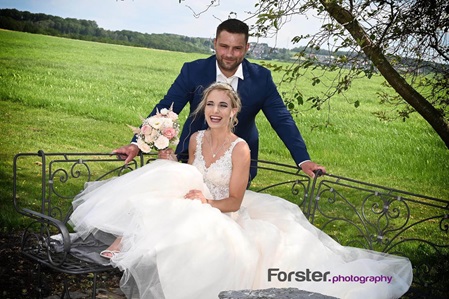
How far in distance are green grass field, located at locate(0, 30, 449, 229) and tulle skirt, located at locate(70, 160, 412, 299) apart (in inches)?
167

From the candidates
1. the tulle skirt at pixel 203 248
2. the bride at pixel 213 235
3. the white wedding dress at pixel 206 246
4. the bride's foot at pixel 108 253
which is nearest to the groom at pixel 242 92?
the bride at pixel 213 235

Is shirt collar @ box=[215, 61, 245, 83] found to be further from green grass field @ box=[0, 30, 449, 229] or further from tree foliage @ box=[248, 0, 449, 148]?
green grass field @ box=[0, 30, 449, 229]

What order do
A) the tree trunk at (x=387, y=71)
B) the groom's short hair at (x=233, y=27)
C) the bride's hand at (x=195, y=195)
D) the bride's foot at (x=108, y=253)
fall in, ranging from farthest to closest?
the tree trunk at (x=387, y=71) → the groom's short hair at (x=233, y=27) → the bride's hand at (x=195, y=195) → the bride's foot at (x=108, y=253)

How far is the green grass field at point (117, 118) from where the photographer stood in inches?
315

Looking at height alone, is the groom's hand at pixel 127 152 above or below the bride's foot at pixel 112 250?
above

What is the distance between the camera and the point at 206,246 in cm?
328

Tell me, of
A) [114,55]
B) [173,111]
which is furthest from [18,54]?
[173,111]

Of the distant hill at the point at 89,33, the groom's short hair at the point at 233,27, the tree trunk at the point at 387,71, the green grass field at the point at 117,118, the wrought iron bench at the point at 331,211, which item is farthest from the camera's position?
the green grass field at the point at 117,118

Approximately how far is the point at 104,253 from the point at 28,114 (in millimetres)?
5012

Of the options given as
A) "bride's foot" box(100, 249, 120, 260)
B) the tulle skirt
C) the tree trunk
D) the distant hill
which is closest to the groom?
the tulle skirt

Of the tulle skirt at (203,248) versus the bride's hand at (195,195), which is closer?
the tulle skirt at (203,248)

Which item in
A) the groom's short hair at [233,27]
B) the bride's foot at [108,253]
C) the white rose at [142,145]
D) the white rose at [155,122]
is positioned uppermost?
the groom's short hair at [233,27]

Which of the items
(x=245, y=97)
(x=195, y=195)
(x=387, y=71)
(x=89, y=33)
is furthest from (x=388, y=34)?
(x=89, y=33)

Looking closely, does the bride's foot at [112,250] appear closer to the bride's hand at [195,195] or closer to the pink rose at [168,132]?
the bride's hand at [195,195]
